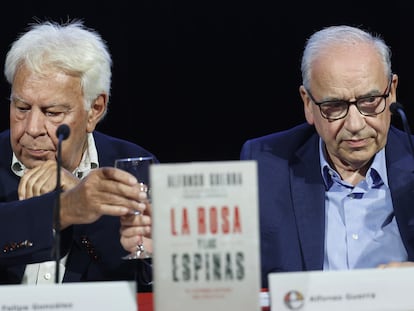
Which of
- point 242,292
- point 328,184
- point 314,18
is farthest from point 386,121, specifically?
point 242,292

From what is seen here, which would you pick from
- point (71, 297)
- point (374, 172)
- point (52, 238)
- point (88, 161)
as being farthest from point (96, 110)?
point (71, 297)

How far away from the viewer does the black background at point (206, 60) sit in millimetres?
3156

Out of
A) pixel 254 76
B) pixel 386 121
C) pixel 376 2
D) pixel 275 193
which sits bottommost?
pixel 275 193

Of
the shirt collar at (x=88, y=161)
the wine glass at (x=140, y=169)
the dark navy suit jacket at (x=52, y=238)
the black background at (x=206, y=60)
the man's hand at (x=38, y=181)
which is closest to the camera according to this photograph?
the wine glass at (x=140, y=169)

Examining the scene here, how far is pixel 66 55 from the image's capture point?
8.04 feet

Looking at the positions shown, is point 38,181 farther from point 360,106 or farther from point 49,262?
point 360,106

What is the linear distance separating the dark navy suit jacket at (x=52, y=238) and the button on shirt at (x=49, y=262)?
2 cm

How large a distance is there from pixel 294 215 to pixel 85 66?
798 millimetres

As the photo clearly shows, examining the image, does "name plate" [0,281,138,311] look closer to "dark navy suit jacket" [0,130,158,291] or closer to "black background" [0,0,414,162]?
"dark navy suit jacket" [0,130,158,291]

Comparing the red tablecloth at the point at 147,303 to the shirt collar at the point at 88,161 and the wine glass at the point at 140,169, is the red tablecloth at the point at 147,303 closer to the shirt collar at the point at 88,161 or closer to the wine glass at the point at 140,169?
the wine glass at the point at 140,169

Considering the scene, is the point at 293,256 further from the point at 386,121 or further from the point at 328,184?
the point at 386,121

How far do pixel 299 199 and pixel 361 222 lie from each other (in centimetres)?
20

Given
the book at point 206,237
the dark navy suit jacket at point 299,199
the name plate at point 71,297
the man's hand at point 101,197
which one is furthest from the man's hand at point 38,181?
the book at point 206,237

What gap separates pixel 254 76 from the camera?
3264 mm
